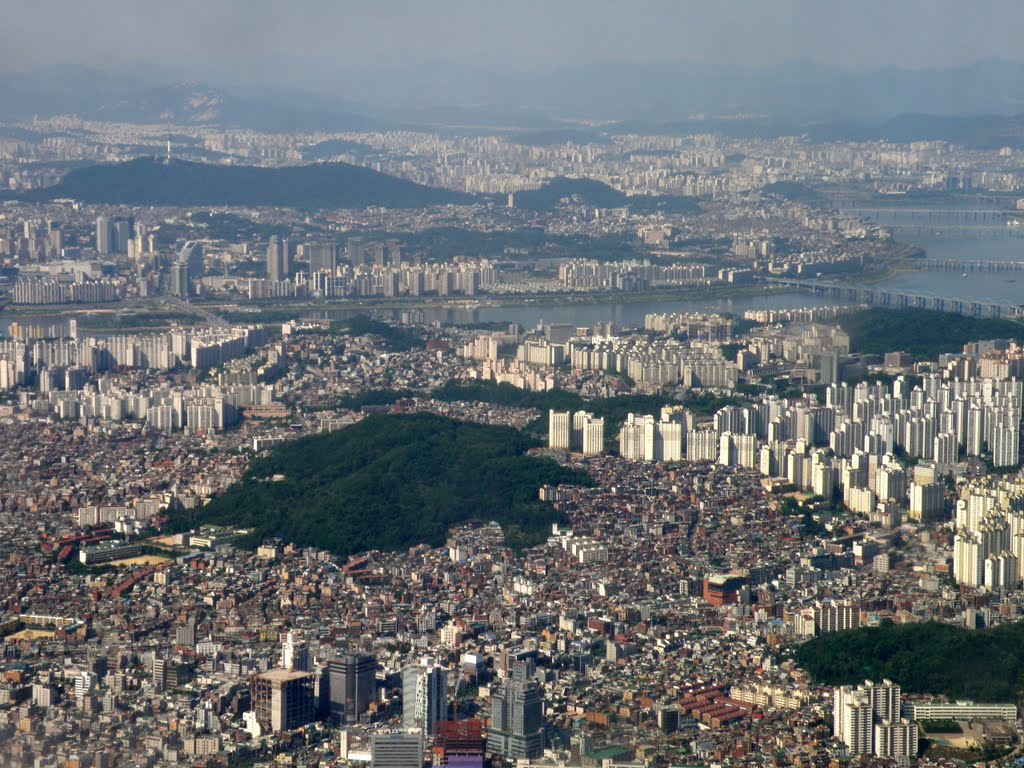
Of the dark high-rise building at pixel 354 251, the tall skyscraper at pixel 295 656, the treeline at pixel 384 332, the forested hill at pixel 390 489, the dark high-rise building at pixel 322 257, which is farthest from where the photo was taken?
the dark high-rise building at pixel 354 251

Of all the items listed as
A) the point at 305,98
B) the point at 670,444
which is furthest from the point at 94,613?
the point at 305,98

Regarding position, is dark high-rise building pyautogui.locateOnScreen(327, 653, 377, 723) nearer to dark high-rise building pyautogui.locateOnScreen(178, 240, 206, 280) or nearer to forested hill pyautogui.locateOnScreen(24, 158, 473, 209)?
dark high-rise building pyautogui.locateOnScreen(178, 240, 206, 280)

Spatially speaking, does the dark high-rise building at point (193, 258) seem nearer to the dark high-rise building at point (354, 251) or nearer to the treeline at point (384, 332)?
the dark high-rise building at point (354, 251)

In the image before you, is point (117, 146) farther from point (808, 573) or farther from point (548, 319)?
point (808, 573)

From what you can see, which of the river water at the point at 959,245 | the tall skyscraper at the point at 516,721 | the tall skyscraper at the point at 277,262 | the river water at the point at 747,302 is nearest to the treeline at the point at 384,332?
the river water at the point at 747,302

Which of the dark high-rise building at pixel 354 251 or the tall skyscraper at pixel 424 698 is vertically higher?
the dark high-rise building at pixel 354 251

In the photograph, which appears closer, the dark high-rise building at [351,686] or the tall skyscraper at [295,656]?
the dark high-rise building at [351,686]

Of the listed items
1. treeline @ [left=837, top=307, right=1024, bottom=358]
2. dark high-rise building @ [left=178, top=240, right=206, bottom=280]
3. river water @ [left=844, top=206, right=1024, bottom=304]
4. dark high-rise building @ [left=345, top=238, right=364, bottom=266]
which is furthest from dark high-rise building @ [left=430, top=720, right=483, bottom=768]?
dark high-rise building @ [left=345, top=238, right=364, bottom=266]

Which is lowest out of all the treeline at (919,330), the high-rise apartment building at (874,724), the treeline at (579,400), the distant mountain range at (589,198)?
the high-rise apartment building at (874,724)

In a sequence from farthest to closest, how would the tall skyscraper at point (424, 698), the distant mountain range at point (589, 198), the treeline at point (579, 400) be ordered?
the distant mountain range at point (589, 198) → the treeline at point (579, 400) → the tall skyscraper at point (424, 698)
